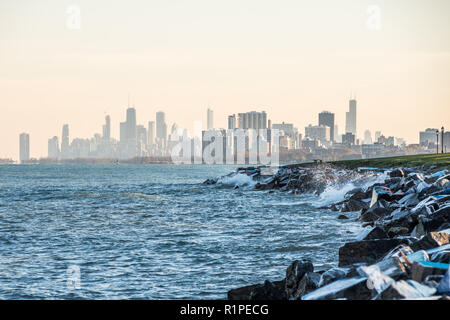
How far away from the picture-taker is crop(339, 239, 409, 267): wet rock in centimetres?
1244

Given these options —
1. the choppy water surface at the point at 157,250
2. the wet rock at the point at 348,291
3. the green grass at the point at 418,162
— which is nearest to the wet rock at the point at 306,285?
the wet rock at the point at 348,291

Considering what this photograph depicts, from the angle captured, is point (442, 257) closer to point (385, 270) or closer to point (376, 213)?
point (385, 270)

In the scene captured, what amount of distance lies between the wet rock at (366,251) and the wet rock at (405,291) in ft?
13.3

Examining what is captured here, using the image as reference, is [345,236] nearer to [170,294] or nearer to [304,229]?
[304,229]

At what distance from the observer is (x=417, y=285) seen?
8359 millimetres

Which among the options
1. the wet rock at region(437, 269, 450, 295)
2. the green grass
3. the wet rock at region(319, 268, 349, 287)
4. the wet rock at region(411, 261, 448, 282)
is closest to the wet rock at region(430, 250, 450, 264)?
the wet rock at region(411, 261, 448, 282)

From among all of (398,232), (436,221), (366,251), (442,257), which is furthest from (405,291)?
(398,232)

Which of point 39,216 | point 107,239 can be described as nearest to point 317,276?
point 107,239

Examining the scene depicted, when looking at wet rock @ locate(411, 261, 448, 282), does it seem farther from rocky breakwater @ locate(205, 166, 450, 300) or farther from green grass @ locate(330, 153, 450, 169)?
green grass @ locate(330, 153, 450, 169)

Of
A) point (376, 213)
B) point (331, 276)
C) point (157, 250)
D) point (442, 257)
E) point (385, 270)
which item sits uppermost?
point (442, 257)

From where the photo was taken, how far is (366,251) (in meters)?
12.6

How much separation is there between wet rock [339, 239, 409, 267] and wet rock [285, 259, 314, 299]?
1.43 metres

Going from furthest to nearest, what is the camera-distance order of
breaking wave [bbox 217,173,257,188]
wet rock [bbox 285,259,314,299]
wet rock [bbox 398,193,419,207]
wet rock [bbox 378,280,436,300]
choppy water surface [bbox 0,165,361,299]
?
breaking wave [bbox 217,173,257,188]
wet rock [bbox 398,193,419,207]
choppy water surface [bbox 0,165,361,299]
wet rock [bbox 285,259,314,299]
wet rock [bbox 378,280,436,300]

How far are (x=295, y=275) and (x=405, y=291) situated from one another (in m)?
3.29
